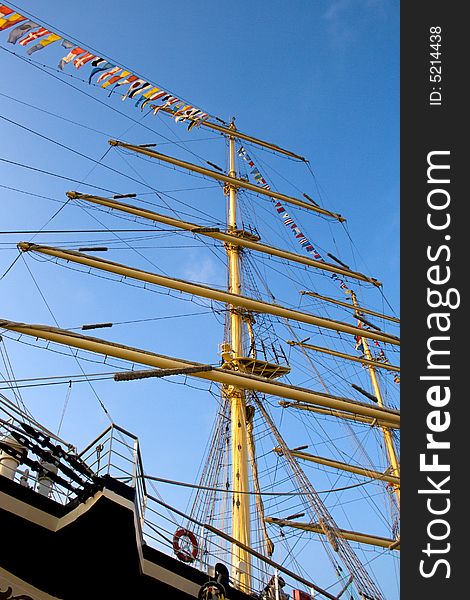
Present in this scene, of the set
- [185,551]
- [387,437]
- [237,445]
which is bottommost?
[185,551]

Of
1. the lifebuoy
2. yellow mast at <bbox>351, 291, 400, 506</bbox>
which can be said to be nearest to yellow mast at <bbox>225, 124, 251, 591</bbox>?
the lifebuoy

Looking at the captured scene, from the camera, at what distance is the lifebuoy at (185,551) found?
7.72 m

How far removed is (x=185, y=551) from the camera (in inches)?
311

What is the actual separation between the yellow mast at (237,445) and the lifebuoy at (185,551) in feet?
3.30

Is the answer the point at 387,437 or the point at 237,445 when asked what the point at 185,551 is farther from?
the point at 387,437

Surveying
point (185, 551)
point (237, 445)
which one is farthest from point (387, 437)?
point (185, 551)

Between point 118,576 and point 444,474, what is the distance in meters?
3.77

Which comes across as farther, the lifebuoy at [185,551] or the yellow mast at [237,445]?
the yellow mast at [237,445]

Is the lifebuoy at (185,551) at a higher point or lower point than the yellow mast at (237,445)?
lower

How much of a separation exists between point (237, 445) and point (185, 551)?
282 inches

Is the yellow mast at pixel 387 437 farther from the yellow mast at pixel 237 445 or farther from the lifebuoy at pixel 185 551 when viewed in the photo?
the lifebuoy at pixel 185 551

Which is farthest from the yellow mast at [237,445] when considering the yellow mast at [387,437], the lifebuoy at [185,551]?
the yellow mast at [387,437]

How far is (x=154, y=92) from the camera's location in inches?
602

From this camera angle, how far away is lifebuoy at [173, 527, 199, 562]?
25.3 feet
